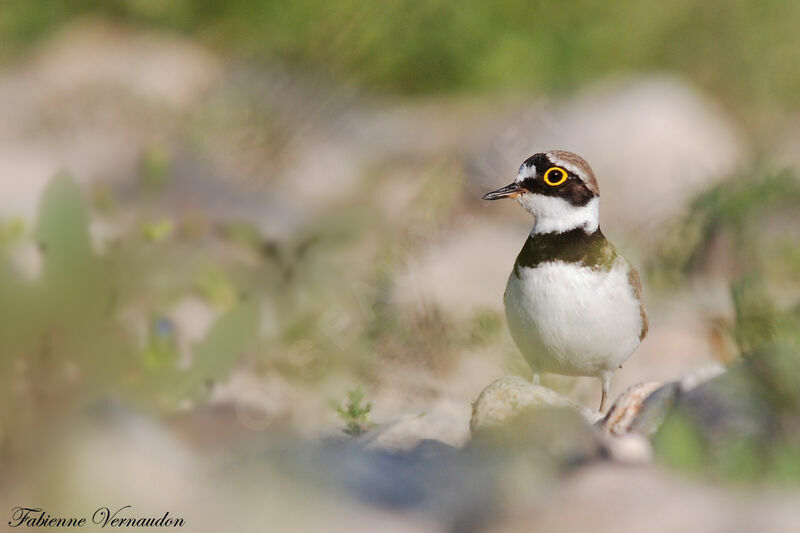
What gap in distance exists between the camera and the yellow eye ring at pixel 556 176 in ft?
9.10

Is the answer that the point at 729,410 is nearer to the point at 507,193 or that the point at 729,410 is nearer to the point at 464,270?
the point at 507,193

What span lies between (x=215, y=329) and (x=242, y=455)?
0.75 meters

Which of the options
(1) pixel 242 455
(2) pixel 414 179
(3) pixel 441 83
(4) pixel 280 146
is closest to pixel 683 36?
(3) pixel 441 83

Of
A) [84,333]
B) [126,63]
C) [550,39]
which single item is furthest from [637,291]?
[126,63]

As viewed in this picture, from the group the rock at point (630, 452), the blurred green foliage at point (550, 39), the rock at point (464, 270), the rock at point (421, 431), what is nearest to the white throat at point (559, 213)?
the rock at point (421, 431)

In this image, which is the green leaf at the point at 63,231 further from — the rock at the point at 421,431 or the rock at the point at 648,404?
the rock at the point at 648,404

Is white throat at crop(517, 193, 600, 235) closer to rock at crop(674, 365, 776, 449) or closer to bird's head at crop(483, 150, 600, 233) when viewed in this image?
bird's head at crop(483, 150, 600, 233)

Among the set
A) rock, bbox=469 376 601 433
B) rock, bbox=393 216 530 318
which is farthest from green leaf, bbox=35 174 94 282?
rock, bbox=393 216 530 318

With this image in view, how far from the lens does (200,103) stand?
6789 millimetres

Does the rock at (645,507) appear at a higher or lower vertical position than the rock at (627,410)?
lower

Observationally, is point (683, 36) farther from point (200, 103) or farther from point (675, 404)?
point (675, 404)

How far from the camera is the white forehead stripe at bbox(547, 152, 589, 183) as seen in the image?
9.12ft

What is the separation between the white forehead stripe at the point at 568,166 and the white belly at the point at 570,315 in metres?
0.21
